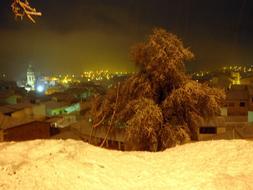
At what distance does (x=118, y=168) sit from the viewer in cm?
692

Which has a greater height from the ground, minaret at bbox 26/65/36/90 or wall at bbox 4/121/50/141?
minaret at bbox 26/65/36/90

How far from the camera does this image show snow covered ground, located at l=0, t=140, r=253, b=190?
5809 millimetres

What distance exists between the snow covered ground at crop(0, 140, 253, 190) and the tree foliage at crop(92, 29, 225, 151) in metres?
4.81

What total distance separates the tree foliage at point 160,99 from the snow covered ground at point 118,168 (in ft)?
15.8

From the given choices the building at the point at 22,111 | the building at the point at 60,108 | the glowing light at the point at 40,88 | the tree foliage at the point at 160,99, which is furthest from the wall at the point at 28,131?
the glowing light at the point at 40,88

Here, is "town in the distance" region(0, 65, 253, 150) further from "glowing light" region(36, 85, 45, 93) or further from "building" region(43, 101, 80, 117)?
"glowing light" region(36, 85, 45, 93)

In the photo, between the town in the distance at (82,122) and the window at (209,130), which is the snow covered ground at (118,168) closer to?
the town in the distance at (82,122)

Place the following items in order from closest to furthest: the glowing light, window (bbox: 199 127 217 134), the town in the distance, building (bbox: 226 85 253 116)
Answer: the town in the distance → window (bbox: 199 127 217 134) → building (bbox: 226 85 253 116) → the glowing light

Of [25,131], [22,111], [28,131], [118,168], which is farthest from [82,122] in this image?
[118,168]

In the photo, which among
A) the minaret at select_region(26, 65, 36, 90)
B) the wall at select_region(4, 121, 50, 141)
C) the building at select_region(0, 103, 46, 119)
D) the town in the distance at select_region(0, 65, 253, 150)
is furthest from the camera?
the minaret at select_region(26, 65, 36, 90)

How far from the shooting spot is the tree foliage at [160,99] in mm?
13367

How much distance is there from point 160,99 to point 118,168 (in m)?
7.92

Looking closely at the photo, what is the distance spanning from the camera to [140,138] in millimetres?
13578

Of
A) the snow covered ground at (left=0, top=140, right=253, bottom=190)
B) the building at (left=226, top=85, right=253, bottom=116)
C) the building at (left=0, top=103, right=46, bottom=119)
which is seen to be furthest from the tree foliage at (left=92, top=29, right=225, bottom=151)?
the building at (left=226, top=85, right=253, bottom=116)
